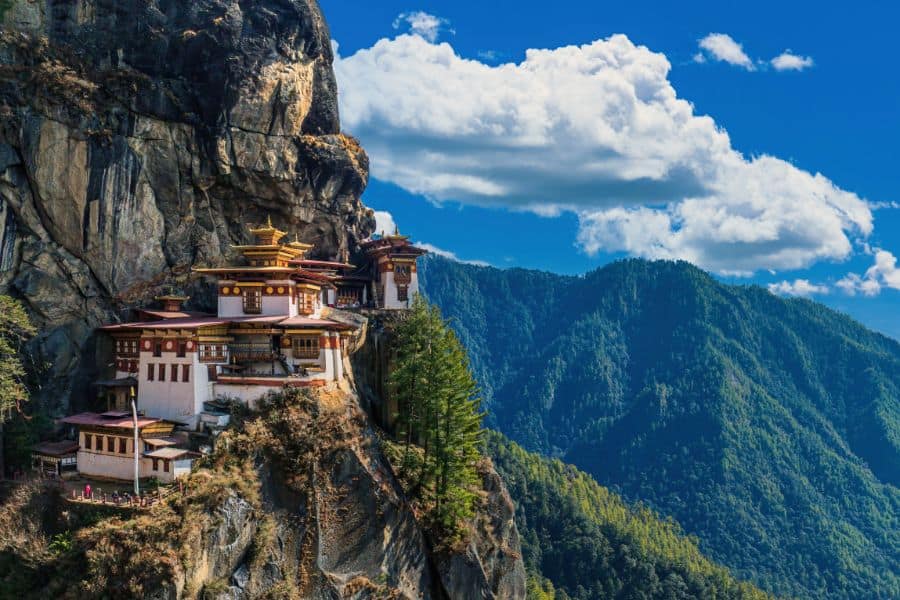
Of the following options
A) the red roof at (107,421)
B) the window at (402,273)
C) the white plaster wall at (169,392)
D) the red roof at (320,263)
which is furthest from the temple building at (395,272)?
the red roof at (107,421)

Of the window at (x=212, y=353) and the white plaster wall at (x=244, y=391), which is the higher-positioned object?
the window at (x=212, y=353)

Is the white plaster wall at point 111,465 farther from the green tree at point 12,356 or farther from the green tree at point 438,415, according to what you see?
the green tree at point 438,415

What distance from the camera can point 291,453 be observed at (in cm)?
5659

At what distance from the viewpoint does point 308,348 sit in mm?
63781

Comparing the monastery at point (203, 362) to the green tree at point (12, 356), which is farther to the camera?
the green tree at point (12, 356)

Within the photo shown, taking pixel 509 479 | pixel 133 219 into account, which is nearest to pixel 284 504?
pixel 133 219

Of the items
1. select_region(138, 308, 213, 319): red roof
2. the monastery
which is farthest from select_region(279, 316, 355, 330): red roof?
select_region(138, 308, 213, 319): red roof

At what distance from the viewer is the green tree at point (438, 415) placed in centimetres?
6562

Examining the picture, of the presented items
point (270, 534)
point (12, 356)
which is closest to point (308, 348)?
point (270, 534)

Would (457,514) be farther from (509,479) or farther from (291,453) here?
(509,479)

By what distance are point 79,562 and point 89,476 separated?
33.1ft

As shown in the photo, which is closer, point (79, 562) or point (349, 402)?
point (79, 562)

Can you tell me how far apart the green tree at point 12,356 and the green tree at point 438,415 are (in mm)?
27007

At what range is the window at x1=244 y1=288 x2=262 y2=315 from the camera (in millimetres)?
67500
